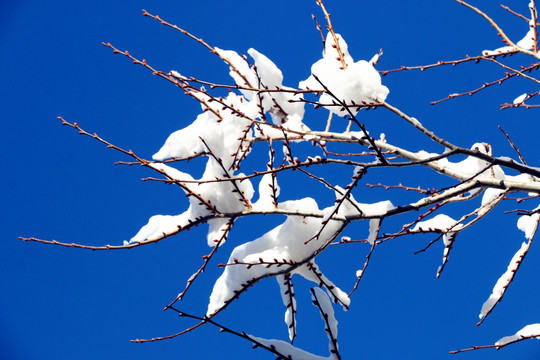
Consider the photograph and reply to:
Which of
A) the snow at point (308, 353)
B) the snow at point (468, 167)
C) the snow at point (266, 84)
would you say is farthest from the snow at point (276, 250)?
the snow at point (468, 167)

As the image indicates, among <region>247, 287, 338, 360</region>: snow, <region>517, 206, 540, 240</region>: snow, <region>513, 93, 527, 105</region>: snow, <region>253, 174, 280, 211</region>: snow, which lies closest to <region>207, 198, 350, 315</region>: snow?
<region>253, 174, 280, 211</region>: snow

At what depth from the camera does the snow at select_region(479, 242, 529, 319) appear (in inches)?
101

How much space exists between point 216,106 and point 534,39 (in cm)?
196

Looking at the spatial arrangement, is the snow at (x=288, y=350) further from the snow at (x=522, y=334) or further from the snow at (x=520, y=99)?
the snow at (x=520, y=99)

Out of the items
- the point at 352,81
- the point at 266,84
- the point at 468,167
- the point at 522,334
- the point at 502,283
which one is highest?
the point at 266,84

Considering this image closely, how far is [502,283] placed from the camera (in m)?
2.60

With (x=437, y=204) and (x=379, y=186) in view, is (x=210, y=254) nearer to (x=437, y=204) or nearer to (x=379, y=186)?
(x=437, y=204)

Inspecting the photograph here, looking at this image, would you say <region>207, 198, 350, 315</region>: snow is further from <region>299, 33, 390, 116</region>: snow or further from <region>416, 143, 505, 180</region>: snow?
<region>416, 143, 505, 180</region>: snow

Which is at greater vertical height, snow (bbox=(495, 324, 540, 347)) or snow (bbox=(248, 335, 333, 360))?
snow (bbox=(248, 335, 333, 360))

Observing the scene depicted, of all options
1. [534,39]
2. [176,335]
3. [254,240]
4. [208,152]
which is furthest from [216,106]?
[534,39]

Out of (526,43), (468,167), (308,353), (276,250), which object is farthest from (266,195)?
(526,43)

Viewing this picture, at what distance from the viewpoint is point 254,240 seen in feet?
8.09

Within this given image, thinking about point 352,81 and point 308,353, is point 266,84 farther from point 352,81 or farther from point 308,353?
point 308,353

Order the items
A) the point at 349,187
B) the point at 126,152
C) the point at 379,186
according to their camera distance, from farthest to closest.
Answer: the point at 379,186 → the point at 126,152 → the point at 349,187
